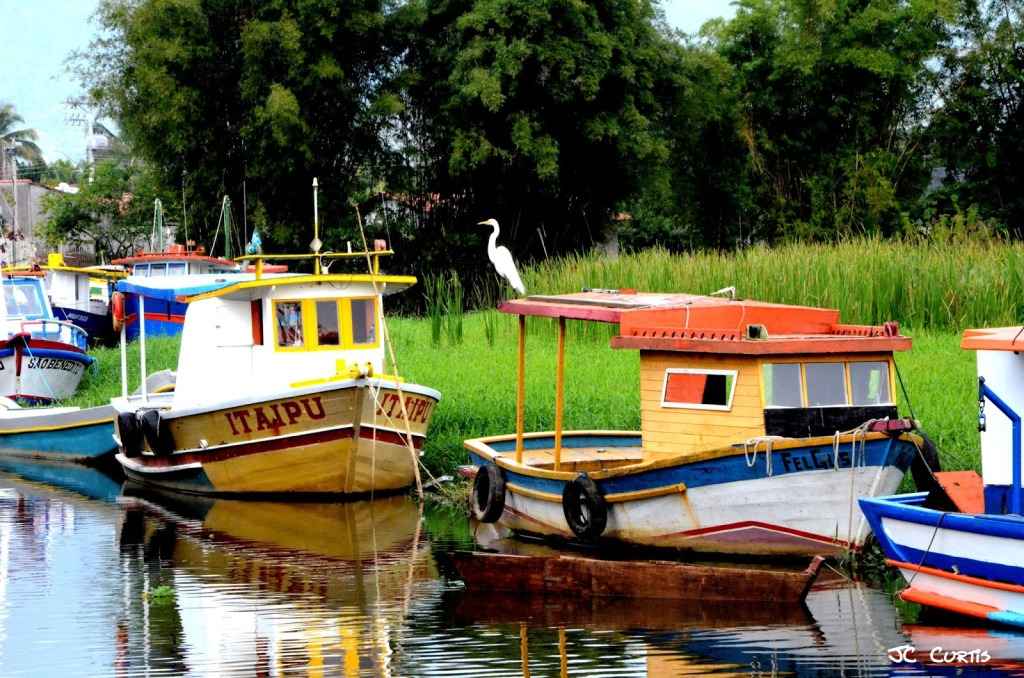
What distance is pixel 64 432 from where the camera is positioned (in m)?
25.8

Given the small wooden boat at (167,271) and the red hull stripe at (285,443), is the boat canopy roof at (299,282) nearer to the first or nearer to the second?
the red hull stripe at (285,443)

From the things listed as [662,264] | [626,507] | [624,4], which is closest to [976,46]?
[624,4]

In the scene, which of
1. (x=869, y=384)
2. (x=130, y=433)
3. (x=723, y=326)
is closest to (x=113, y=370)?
(x=130, y=433)

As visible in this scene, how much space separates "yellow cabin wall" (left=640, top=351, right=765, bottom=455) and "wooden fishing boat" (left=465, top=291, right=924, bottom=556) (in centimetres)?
1

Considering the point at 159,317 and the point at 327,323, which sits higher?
the point at 327,323

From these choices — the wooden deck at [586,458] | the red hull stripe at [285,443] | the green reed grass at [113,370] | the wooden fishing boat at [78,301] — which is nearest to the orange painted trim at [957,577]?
the wooden deck at [586,458]

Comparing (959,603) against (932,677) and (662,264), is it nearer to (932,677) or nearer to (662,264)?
(932,677)

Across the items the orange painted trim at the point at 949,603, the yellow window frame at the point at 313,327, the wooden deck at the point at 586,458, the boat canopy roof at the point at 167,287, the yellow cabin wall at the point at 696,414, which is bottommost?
the orange painted trim at the point at 949,603

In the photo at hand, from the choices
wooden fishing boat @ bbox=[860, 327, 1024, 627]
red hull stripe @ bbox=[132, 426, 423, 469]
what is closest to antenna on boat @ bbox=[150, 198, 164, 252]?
red hull stripe @ bbox=[132, 426, 423, 469]

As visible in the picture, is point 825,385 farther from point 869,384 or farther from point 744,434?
point 744,434

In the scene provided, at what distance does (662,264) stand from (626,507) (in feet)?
46.4

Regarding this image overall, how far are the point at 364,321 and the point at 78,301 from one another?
2078 centimetres

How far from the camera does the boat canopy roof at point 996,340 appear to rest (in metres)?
12.3

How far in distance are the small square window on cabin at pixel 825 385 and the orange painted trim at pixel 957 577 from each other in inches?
77.3
